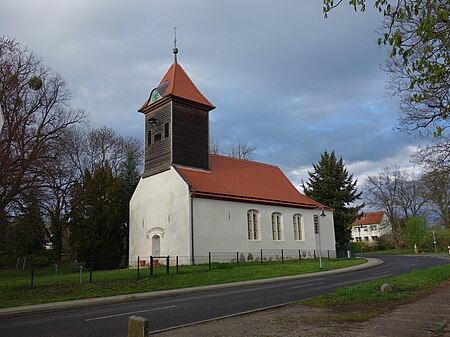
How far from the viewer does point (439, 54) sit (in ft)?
23.8

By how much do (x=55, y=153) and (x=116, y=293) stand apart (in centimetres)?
1579

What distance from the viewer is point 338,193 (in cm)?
4434

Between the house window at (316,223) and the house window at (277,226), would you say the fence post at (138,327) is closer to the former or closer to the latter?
the house window at (277,226)

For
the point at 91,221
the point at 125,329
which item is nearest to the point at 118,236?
the point at 91,221

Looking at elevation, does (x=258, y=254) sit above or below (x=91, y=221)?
below

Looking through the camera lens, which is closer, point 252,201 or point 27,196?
point 27,196

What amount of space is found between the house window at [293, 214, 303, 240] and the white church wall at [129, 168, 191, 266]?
12.6 m

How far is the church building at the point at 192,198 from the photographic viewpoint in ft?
95.5

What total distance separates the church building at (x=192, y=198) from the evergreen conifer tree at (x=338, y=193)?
893 centimetres

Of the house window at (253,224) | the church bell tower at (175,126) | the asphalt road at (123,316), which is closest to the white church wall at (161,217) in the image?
the church bell tower at (175,126)

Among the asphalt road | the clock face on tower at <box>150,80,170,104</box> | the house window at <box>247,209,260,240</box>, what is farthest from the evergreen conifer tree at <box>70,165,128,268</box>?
the asphalt road

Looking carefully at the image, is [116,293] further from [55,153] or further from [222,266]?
[55,153]

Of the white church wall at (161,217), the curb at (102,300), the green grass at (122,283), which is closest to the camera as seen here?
the curb at (102,300)

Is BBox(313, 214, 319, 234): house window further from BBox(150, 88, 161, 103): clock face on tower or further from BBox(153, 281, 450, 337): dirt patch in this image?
BBox(153, 281, 450, 337): dirt patch
